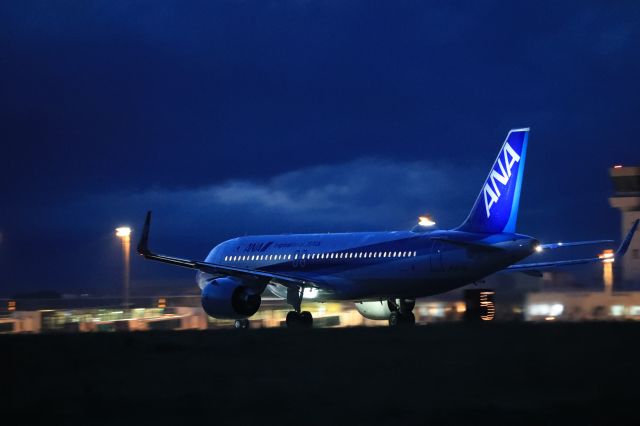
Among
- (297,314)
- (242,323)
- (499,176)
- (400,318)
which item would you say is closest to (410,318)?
(400,318)

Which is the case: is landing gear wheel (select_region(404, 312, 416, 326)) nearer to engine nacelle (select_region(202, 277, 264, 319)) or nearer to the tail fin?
the tail fin

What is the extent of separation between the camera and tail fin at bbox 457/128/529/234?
1258 inches

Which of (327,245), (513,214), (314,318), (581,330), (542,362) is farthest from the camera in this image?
(314,318)

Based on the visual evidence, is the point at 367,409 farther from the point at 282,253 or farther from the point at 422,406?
the point at 282,253

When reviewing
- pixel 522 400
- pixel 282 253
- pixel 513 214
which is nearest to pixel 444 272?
pixel 513 214

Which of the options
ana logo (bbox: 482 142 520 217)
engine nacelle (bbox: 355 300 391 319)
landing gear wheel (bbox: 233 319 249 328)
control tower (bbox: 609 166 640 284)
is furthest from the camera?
control tower (bbox: 609 166 640 284)

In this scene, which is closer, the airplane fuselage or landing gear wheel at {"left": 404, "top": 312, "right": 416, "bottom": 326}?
the airplane fuselage

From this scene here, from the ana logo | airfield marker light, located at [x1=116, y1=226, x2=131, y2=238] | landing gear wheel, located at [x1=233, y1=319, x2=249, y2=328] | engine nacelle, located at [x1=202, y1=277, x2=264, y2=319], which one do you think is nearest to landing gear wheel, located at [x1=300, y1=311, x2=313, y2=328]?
engine nacelle, located at [x1=202, y1=277, x2=264, y2=319]

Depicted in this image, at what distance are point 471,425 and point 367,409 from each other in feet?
5.45

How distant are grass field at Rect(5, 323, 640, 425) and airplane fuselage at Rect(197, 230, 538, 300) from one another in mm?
7090

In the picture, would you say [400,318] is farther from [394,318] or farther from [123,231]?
[123,231]

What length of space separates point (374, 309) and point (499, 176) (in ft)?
27.4

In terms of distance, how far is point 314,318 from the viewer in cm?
4006

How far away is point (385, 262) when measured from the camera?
1357 inches
